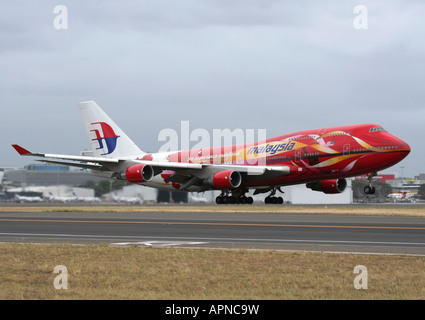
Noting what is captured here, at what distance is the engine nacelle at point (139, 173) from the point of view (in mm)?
52219

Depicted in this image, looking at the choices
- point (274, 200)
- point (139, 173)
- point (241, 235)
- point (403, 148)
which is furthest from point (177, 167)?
point (241, 235)

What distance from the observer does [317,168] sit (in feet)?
165

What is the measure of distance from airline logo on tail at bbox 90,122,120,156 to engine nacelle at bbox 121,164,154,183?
9.88 m

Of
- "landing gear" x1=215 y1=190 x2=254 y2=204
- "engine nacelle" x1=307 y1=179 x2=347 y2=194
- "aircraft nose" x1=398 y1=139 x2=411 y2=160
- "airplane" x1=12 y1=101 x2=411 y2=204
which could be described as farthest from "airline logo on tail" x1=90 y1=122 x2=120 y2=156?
Answer: "aircraft nose" x1=398 y1=139 x2=411 y2=160

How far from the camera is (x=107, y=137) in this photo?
Result: 62469 mm

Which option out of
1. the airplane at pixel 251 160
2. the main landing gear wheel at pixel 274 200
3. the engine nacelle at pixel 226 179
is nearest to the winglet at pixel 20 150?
the airplane at pixel 251 160

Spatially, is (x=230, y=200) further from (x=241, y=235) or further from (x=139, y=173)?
(x=241, y=235)

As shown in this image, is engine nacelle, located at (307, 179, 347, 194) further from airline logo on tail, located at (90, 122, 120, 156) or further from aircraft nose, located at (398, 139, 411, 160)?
airline logo on tail, located at (90, 122, 120, 156)

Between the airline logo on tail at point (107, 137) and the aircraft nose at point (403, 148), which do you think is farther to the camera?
the airline logo on tail at point (107, 137)

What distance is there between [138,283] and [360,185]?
3188 inches

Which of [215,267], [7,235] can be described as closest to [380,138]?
Result: [7,235]

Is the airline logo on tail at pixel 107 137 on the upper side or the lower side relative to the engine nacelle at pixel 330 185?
upper

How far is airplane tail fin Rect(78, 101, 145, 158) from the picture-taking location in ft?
204

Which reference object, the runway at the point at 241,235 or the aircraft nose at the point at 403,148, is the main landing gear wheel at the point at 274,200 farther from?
the runway at the point at 241,235
